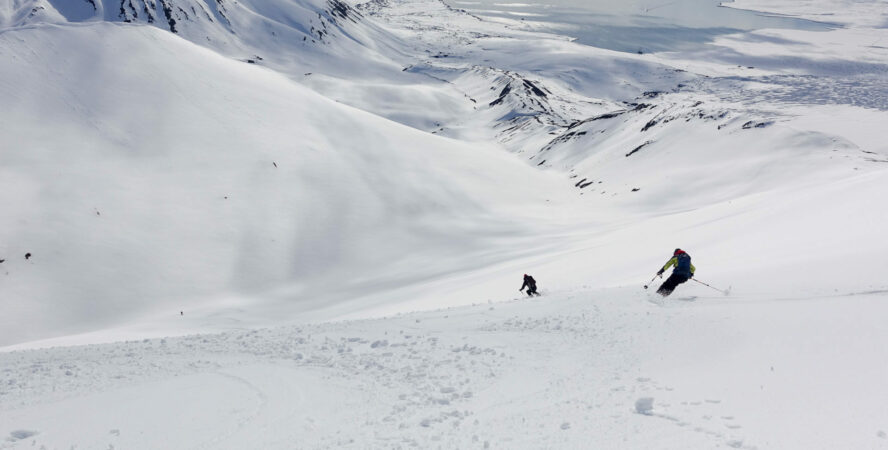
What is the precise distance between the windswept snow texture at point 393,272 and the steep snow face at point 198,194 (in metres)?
0.22

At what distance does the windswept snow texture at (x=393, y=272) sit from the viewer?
9766mm

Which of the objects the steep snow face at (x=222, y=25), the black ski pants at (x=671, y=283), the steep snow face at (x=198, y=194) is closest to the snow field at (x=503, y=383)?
the black ski pants at (x=671, y=283)

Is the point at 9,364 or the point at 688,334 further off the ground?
the point at 688,334

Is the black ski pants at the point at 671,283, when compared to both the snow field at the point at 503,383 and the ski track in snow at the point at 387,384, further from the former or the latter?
the ski track in snow at the point at 387,384

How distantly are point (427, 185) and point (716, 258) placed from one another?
1407 inches

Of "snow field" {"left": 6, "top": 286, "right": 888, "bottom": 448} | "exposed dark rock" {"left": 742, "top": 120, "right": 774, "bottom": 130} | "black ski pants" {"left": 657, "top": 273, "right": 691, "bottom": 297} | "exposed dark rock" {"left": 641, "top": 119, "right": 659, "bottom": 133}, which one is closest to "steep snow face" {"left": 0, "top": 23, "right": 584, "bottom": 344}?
"snow field" {"left": 6, "top": 286, "right": 888, "bottom": 448}

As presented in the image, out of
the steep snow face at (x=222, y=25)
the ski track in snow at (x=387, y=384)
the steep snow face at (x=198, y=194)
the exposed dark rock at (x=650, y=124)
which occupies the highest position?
the steep snow face at (x=222, y=25)

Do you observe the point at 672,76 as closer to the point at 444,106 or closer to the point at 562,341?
the point at 444,106

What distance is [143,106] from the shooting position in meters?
49.4

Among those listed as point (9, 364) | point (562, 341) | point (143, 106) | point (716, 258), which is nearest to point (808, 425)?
point (562, 341)

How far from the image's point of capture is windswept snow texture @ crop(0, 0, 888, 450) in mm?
9766

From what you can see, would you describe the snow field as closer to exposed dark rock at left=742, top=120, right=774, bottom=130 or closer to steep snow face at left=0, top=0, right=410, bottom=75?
exposed dark rock at left=742, top=120, right=774, bottom=130

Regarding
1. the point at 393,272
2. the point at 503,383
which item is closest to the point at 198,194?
the point at 393,272

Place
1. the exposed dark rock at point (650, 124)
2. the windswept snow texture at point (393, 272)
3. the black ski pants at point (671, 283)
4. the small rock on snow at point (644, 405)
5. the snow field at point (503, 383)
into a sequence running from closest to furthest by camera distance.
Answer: the snow field at point (503, 383)
the small rock on snow at point (644, 405)
the windswept snow texture at point (393, 272)
the black ski pants at point (671, 283)
the exposed dark rock at point (650, 124)
